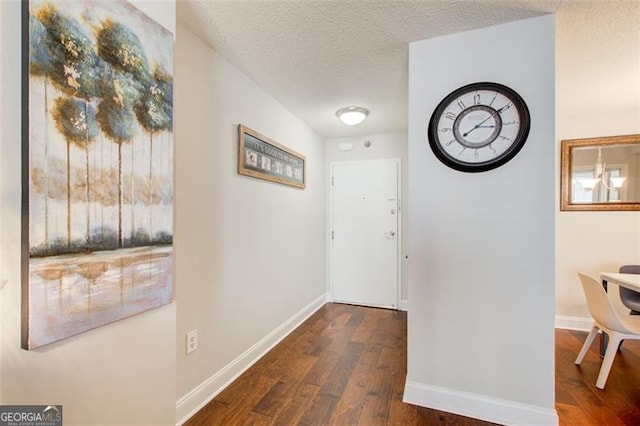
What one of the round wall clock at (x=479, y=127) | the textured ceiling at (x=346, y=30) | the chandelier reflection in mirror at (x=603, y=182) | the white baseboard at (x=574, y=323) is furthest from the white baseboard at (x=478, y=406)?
the chandelier reflection in mirror at (x=603, y=182)

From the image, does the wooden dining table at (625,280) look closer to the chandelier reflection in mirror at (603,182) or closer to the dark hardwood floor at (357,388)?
the dark hardwood floor at (357,388)

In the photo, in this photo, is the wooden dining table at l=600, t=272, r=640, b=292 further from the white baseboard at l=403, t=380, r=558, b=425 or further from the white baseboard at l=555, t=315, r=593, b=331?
the white baseboard at l=403, t=380, r=558, b=425

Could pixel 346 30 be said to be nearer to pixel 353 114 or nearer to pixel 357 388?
pixel 353 114

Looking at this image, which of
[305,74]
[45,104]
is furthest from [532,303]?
[45,104]

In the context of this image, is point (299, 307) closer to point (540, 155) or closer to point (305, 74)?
point (305, 74)

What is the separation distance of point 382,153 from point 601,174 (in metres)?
2.33

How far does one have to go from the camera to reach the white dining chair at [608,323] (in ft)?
6.24

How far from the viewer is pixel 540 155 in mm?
1582

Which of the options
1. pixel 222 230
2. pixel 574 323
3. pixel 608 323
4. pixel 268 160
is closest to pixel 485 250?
pixel 608 323

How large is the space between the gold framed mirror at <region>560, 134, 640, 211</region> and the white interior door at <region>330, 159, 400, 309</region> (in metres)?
1.83

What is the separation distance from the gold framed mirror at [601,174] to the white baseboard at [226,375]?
3.34m

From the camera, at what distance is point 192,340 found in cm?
171

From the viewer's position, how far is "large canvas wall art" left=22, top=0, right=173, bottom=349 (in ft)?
2.73

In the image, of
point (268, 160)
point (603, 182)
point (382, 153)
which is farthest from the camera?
point (382, 153)
